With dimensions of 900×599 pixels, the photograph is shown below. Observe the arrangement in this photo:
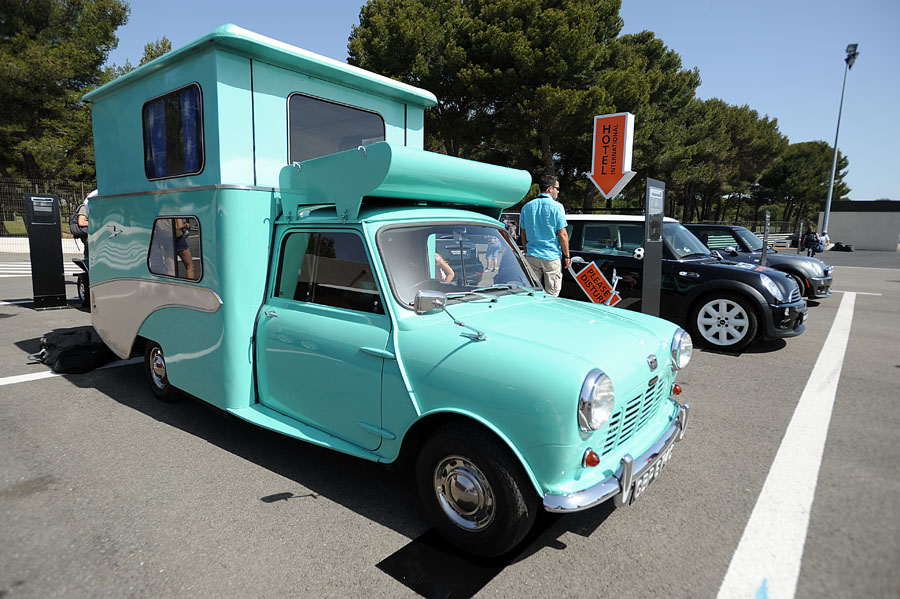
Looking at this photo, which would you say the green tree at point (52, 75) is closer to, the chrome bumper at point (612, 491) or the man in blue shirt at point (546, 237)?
the man in blue shirt at point (546, 237)

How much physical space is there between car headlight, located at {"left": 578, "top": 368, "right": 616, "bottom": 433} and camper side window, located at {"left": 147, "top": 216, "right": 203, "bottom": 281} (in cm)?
309

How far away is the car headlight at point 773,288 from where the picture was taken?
6840 millimetres

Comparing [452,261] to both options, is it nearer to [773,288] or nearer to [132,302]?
[132,302]

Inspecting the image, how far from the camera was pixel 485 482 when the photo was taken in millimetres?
2559

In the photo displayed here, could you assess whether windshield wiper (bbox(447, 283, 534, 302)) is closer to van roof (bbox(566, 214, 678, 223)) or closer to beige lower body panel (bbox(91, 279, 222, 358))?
beige lower body panel (bbox(91, 279, 222, 358))

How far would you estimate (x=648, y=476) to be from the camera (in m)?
2.64

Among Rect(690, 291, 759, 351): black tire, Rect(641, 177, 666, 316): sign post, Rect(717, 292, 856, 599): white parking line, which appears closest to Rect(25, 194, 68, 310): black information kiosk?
Rect(641, 177, 666, 316): sign post

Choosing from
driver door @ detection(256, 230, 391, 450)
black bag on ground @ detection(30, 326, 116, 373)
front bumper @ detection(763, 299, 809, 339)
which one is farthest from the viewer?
front bumper @ detection(763, 299, 809, 339)

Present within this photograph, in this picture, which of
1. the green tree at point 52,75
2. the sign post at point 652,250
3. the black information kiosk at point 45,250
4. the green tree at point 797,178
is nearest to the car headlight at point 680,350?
the sign post at point 652,250

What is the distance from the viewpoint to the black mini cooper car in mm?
6906

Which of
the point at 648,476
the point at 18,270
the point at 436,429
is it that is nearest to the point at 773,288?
the point at 648,476

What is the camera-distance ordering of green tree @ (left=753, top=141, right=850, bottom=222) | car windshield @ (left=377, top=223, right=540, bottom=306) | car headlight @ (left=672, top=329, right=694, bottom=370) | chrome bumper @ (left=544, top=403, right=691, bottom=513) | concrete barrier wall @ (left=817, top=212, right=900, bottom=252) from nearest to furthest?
1. chrome bumper @ (left=544, top=403, right=691, bottom=513)
2. car windshield @ (left=377, top=223, right=540, bottom=306)
3. car headlight @ (left=672, top=329, right=694, bottom=370)
4. concrete barrier wall @ (left=817, top=212, right=900, bottom=252)
5. green tree @ (left=753, top=141, right=850, bottom=222)

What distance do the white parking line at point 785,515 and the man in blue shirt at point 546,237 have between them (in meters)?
3.05

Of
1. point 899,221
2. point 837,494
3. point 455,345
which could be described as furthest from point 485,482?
point 899,221
